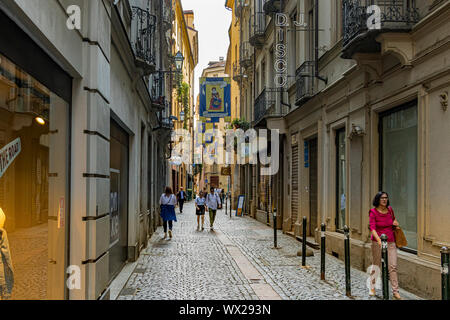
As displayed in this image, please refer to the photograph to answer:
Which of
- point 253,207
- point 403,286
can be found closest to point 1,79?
point 403,286

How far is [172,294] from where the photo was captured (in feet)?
27.3

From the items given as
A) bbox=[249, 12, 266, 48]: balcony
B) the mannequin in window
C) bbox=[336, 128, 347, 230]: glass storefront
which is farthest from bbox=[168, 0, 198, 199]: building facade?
the mannequin in window

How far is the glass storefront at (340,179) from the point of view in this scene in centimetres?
1313

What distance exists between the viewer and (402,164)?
9773 millimetres

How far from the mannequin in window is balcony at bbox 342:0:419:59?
23.7ft

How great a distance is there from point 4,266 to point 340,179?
10683 mm

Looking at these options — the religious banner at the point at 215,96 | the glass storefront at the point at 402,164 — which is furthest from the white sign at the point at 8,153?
the religious banner at the point at 215,96

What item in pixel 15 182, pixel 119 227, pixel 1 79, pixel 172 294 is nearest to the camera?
pixel 1 79

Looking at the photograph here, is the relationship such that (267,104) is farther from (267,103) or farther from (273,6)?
(273,6)

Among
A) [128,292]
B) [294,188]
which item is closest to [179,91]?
[294,188]

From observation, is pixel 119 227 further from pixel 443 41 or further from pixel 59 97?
pixel 443 41

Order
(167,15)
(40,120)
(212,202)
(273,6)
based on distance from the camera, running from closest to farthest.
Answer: (40,120), (273,6), (212,202), (167,15)

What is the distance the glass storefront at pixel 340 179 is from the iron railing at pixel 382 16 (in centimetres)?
366

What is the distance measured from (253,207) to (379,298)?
2057cm
